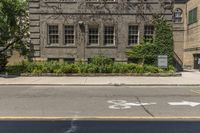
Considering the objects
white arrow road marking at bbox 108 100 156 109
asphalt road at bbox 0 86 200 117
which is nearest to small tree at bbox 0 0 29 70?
asphalt road at bbox 0 86 200 117

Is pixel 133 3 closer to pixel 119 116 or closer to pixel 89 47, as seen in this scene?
pixel 89 47

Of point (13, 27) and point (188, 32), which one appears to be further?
point (188, 32)

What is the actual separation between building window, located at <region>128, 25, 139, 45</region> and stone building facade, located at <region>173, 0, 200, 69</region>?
30.1ft

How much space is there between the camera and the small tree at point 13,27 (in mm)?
27391

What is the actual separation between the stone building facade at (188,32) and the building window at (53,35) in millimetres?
15688

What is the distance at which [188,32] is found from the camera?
42.5 metres

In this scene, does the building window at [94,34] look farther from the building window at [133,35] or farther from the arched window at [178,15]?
the arched window at [178,15]

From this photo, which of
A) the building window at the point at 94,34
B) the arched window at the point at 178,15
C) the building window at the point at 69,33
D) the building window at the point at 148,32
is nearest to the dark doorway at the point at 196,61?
the arched window at the point at 178,15

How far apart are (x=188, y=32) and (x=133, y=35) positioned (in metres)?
14.3

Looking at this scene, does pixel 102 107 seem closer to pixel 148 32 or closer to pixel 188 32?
pixel 148 32

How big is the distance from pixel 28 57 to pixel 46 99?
1813cm

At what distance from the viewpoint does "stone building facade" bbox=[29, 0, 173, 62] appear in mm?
30719

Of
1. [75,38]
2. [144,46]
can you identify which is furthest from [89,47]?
[144,46]
